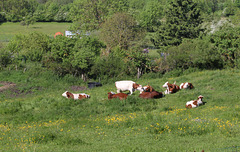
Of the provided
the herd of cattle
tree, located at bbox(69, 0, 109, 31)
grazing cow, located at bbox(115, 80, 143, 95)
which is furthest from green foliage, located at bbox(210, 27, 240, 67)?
tree, located at bbox(69, 0, 109, 31)

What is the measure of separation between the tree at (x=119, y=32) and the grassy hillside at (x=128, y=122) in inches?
703

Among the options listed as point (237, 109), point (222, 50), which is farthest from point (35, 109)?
point (222, 50)

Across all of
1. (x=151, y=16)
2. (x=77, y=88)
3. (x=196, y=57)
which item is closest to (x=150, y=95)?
(x=77, y=88)

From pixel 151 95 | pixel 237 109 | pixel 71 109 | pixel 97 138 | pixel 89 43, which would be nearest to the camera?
pixel 97 138

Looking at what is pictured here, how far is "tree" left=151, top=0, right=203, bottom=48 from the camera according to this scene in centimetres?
4703

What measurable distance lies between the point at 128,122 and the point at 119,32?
30.2 metres

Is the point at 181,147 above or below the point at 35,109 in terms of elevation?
above

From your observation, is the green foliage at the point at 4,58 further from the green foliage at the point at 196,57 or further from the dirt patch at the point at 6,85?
the green foliage at the point at 196,57

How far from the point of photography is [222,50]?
31953 mm

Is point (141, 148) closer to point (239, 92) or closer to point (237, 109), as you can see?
point (237, 109)

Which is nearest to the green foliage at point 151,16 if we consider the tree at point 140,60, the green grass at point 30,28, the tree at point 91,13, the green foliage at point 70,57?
the green grass at point 30,28

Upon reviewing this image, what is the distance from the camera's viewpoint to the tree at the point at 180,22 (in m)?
47.0

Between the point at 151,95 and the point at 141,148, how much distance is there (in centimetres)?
1026

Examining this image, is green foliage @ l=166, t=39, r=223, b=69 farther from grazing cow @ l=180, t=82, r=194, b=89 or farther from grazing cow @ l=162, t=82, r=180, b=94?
grazing cow @ l=162, t=82, r=180, b=94
